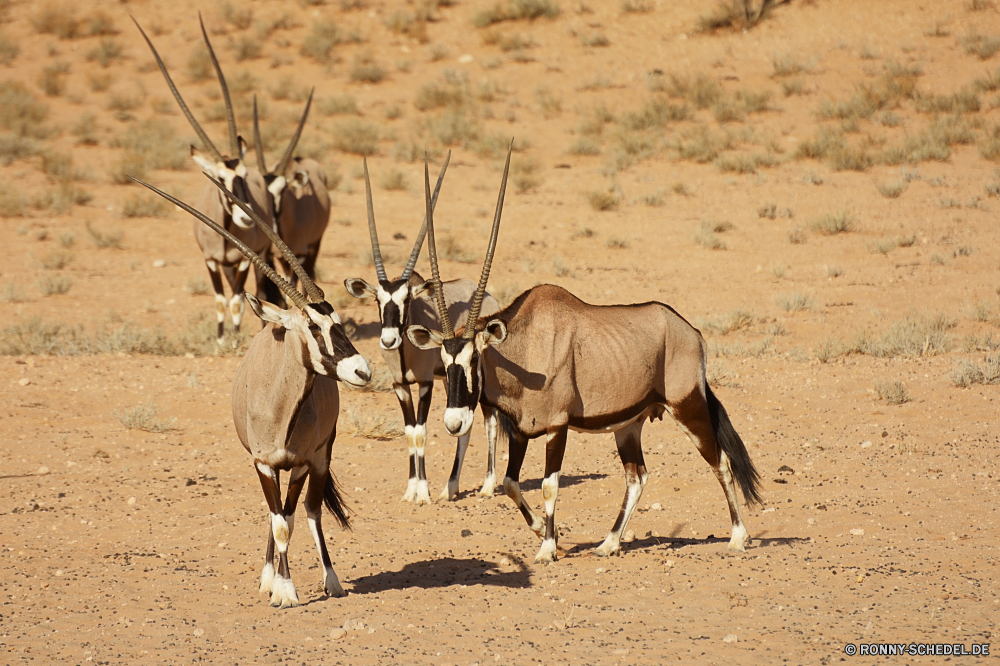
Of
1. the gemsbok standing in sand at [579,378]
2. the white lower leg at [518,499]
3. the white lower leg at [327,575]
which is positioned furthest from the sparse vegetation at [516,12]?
the white lower leg at [327,575]

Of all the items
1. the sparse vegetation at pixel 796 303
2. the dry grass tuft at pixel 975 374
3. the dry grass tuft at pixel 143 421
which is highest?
the dry grass tuft at pixel 143 421

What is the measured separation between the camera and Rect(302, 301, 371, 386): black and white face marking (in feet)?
17.3

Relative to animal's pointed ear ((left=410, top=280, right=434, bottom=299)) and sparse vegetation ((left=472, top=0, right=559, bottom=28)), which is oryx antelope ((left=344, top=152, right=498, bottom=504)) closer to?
animal's pointed ear ((left=410, top=280, right=434, bottom=299))

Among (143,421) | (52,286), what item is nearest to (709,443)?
(143,421)

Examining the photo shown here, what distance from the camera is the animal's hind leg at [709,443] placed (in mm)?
6754

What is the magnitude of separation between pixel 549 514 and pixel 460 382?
46.7 inches

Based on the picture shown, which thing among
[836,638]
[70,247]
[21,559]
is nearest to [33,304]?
[70,247]

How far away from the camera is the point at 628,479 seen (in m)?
7.07

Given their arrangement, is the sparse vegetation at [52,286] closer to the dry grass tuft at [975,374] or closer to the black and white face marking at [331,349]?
the black and white face marking at [331,349]

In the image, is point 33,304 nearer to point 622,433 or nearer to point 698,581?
point 622,433

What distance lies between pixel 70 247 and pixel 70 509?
10551mm

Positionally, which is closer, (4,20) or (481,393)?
(481,393)

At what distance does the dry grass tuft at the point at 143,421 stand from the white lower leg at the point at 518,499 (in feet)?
14.3

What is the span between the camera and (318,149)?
2283 centimetres
